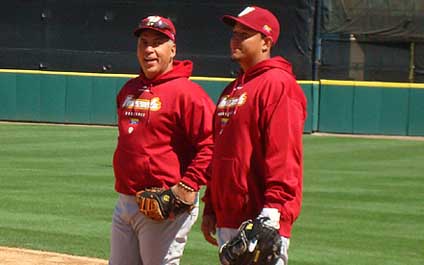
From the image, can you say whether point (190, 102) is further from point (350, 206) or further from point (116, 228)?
point (350, 206)

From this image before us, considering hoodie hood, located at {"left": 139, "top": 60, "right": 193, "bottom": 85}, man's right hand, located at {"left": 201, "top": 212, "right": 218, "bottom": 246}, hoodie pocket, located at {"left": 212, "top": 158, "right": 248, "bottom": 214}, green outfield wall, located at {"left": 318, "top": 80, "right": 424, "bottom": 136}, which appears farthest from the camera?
green outfield wall, located at {"left": 318, "top": 80, "right": 424, "bottom": 136}

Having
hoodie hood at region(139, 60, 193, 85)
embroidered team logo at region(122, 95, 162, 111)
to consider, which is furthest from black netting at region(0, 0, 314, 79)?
embroidered team logo at region(122, 95, 162, 111)

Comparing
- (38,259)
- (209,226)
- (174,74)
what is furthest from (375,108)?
(209,226)

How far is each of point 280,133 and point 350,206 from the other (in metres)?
7.02

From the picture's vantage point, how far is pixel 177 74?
5.24m

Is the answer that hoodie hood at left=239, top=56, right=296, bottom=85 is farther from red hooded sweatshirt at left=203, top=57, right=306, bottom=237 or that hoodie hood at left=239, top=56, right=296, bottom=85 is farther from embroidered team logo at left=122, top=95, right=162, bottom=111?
embroidered team logo at left=122, top=95, right=162, bottom=111

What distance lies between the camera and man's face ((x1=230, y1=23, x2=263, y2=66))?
4.33 metres

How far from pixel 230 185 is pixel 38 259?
3809 millimetres

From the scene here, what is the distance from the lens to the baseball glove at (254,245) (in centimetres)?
398

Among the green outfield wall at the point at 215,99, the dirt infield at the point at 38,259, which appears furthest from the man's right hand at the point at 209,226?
the green outfield wall at the point at 215,99

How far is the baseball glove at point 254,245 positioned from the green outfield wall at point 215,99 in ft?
56.9

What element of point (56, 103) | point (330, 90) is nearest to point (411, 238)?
point (330, 90)

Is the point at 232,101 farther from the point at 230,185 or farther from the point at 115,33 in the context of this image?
the point at 115,33

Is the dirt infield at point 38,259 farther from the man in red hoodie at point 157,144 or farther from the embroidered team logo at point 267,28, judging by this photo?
the embroidered team logo at point 267,28
